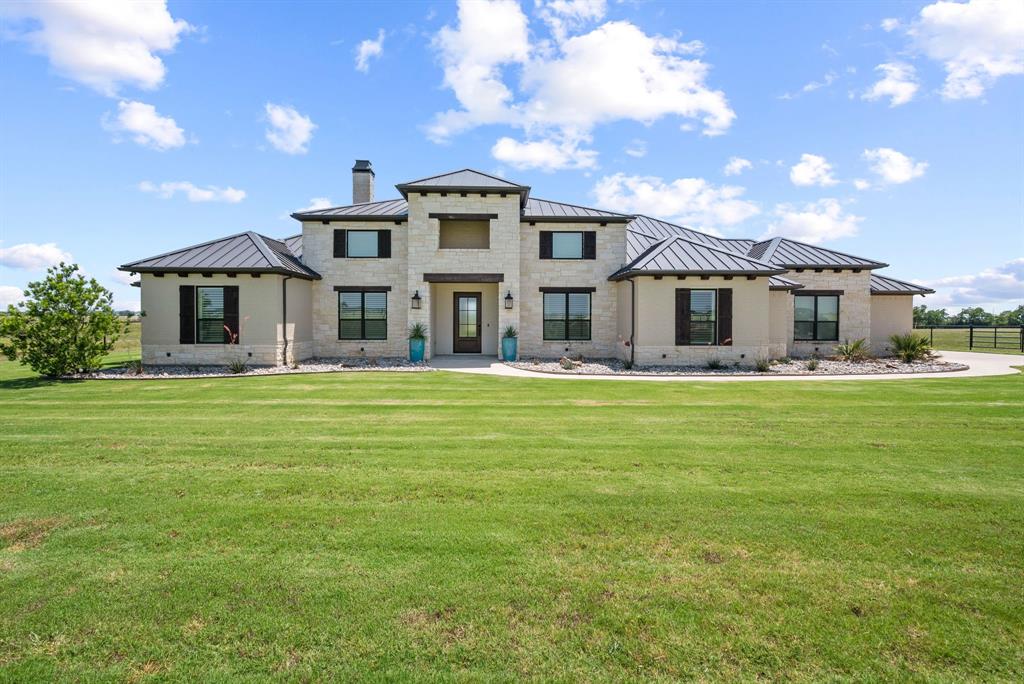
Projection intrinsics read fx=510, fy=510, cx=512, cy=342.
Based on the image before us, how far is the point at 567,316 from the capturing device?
21.0 metres

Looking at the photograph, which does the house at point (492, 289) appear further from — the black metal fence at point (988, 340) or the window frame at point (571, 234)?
the black metal fence at point (988, 340)

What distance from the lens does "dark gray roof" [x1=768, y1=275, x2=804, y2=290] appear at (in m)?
20.4

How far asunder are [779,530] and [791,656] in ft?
5.75

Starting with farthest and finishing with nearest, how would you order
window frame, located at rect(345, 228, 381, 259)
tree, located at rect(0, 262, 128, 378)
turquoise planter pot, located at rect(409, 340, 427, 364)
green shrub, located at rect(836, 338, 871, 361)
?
window frame, located at rect(345, 228, 381, 259) < green shrub, located at rect(836, 338, 871, 361) < turquoise planter pot, located at rect(409, 340, 427, 364) < tree, located at rect(0, 262, 128, 378)

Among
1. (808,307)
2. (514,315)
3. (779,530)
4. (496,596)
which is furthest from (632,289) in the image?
(496,596)

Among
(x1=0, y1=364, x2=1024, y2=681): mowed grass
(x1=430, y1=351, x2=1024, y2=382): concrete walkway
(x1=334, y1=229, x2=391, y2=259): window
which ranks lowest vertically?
(x1=0, y1=364, x2=1024, y2=681): mowed grass

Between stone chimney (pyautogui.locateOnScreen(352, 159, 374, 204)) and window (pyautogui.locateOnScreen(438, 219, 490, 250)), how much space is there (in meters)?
5.76

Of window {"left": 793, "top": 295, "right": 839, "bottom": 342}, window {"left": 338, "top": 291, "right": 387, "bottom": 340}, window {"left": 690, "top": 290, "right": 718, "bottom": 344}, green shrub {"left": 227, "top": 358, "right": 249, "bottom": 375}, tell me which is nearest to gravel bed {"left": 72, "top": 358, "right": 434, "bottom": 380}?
green shrub {"left": 227, "top": 358, "right": 249, "bottom": 375}

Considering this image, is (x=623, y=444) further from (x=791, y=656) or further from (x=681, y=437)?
(x=791, y=656)

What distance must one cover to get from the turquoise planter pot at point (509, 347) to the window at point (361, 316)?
16.8 feet

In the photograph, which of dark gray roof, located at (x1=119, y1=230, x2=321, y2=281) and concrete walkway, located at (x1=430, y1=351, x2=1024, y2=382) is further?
dark gray roof, located at (x1=119, y1=230, x2=321, y2=281)

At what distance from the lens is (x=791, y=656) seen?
2.93 meters

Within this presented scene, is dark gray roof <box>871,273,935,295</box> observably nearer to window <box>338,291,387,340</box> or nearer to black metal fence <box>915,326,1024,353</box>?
black metal fence <box>915,326,1024,353</box>

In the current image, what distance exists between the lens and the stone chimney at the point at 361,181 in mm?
23906
